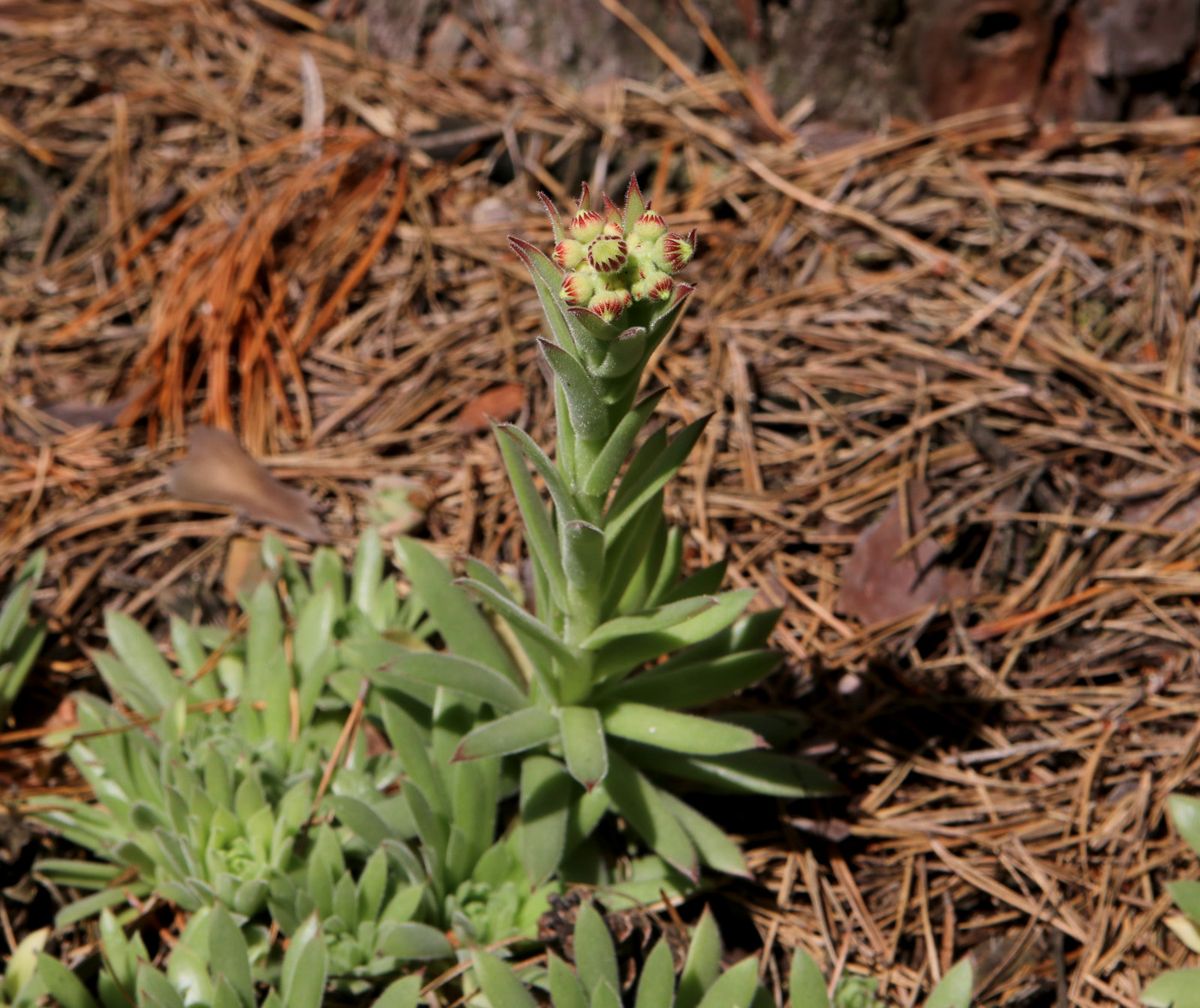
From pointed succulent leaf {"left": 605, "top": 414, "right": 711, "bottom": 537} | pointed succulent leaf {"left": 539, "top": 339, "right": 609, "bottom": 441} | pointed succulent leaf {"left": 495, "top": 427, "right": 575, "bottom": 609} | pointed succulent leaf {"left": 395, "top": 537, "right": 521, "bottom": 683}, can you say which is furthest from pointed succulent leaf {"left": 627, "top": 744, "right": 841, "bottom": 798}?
pointed succulent leaf {"left": 539, "top": 339, "right": 609, "bottom": 441}

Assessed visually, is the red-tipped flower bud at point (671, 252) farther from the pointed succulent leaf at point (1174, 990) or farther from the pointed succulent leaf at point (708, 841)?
the pointed succulent leaf at point (1174, 990)

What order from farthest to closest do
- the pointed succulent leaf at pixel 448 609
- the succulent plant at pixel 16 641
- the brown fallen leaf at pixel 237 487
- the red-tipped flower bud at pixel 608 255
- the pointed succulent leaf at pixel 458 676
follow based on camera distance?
1. the brown fallen leaf at pixel 237 487
2. the succulent plant at pixel 16 641
3. the pointed succulent leaf at pixel 448 609
4. the pointed succulent leaf at pixel 458 676
5. the red-tipped flower bud at pixel 608 255

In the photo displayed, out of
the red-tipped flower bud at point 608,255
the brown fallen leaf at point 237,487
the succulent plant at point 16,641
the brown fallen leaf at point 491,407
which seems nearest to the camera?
the red-tipped flower bud at point 608,255

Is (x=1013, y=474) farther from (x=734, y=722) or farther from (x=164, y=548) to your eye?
(x=164, y=548)

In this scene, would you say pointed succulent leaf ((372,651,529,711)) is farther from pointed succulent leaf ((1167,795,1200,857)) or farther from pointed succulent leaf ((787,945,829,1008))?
pointed succulent leaf ((1167,795,1200,857))

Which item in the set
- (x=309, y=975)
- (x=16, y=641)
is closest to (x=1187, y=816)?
(x=309, y=975)

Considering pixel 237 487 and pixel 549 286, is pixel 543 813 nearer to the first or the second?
pixel 549 286

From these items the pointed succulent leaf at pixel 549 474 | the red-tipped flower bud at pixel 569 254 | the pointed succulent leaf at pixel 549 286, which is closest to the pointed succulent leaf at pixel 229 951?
the pointed succulent leaf at pixel 549 474
